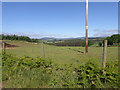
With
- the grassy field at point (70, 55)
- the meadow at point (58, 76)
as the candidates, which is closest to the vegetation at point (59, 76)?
the meadow at point (58, 76)

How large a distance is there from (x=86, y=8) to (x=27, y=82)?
23.0 feet

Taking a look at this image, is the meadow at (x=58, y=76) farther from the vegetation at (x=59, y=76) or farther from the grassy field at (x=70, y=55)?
the grassy field at (x=70, y=55)

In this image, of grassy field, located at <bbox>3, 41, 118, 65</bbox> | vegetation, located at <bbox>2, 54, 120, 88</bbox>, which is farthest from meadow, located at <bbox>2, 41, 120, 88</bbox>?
grassy field, located at <bbox>3, 41, 118, 65</bbox>

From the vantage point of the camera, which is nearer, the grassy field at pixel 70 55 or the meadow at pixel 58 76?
the meadow at pixel 58 76

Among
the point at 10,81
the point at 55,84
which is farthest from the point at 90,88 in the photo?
the point at 10,81

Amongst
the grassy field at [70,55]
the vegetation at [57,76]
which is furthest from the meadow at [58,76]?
the grassy field at [70,55]

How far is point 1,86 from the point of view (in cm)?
366

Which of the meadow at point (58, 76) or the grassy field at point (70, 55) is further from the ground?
the grassy field at point (70, 55)

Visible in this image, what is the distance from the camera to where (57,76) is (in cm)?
387

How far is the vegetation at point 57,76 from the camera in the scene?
324cm

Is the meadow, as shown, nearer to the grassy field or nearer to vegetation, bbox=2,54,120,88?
vegetation, bbox=2,54,120,88

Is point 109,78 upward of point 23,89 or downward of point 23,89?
upward

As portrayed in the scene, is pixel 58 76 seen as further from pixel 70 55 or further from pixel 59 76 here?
pixel 70 55

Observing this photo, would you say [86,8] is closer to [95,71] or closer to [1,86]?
[95,71]
